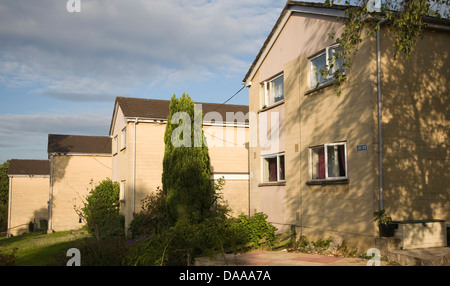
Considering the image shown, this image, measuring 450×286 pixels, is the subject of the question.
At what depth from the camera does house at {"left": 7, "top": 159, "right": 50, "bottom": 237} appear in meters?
39.6

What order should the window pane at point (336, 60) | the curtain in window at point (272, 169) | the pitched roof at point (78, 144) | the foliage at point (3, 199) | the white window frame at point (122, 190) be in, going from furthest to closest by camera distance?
the foliage at point (3, 199)
the pitched roof at point (78, 144)
the white window frame at point (122, 190)
the curtain in window at point (272, 169)
the window pane at point (336, 60)

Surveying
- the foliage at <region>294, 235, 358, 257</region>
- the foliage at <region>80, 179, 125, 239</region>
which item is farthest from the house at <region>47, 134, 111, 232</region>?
the foliage at <region>294, 235, 358, 257</region>

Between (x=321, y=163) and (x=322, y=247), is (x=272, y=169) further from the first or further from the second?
(x=322, y=247)

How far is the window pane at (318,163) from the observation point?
12837mm

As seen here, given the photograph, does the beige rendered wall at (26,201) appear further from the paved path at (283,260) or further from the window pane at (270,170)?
the paved path at (283,260)

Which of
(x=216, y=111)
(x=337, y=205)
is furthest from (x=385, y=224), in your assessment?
(x=216, y=111)

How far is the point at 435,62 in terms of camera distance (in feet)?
38.5

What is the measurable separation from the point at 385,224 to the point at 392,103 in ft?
10.3

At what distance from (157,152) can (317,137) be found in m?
11.4

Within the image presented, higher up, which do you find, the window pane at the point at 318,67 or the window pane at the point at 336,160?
the window pane at the point at 318,67

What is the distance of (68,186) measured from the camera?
3247cm

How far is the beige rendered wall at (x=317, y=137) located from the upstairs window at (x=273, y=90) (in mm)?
317

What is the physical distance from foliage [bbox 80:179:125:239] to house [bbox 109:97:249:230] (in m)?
0.91

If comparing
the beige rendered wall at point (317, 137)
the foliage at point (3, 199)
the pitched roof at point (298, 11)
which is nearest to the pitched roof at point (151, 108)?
the pitched roof at point (298, 11)
